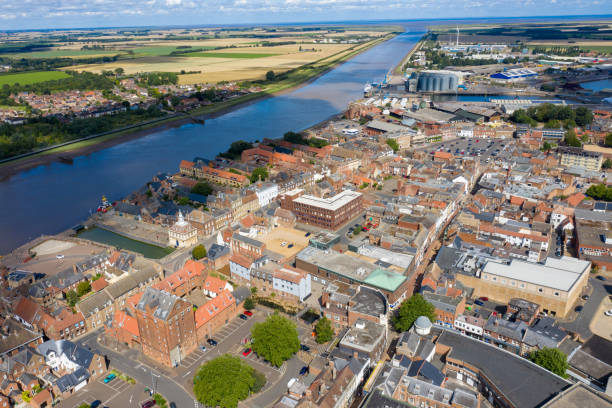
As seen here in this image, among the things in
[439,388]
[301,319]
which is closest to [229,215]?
[301,319]

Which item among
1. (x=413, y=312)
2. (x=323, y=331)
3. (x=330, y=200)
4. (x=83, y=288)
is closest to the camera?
(x=323, y=331)

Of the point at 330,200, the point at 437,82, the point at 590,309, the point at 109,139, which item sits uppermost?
the point at 330,200

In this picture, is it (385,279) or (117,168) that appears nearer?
(385,279)

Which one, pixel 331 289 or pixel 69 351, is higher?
pixel 69 351

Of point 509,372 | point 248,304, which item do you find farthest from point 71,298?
point 509,372

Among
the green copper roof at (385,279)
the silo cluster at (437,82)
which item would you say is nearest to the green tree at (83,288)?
the green copper roof at (385,279)

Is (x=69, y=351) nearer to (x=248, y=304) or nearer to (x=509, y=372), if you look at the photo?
(x=248, y=304)

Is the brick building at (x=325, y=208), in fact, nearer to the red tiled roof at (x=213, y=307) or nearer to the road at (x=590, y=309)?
the red tiled roof at (x=213, y=307)
